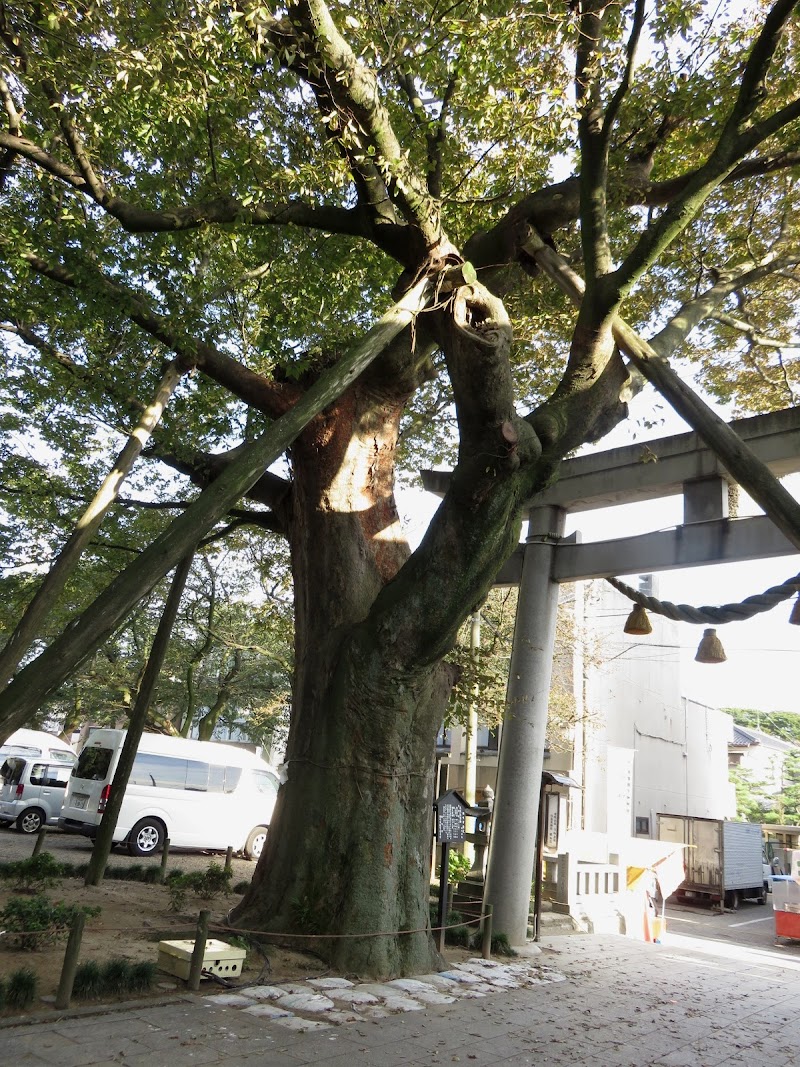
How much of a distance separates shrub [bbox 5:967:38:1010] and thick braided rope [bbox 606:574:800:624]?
234 inches

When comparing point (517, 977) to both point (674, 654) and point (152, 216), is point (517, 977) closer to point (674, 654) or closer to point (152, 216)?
point (152, 216)

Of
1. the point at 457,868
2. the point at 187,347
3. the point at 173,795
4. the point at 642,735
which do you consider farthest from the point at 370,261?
the point at 642,735

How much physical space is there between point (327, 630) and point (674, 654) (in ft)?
86.9

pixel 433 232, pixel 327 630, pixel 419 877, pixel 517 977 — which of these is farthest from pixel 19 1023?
pixel 433 232

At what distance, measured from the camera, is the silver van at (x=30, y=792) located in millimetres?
17203

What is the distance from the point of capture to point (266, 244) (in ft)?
29.8

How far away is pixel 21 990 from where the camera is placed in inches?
193

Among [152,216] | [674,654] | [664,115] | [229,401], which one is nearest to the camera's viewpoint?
[152,216]

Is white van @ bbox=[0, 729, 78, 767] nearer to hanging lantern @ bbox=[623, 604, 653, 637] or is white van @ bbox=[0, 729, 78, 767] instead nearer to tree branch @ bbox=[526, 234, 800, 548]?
hanging lantern @ bbox=[623, 604, 653, 637]

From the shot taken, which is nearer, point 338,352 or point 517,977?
point 517,977

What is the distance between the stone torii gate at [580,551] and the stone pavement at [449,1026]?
1478mm

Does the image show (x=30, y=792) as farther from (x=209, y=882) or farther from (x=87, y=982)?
(x=87, y=982)

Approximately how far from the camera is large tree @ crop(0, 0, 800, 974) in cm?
630

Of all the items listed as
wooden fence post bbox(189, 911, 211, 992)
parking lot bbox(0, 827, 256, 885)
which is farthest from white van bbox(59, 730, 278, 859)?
wooden fence post bbox(189, 911, 211, 992)
